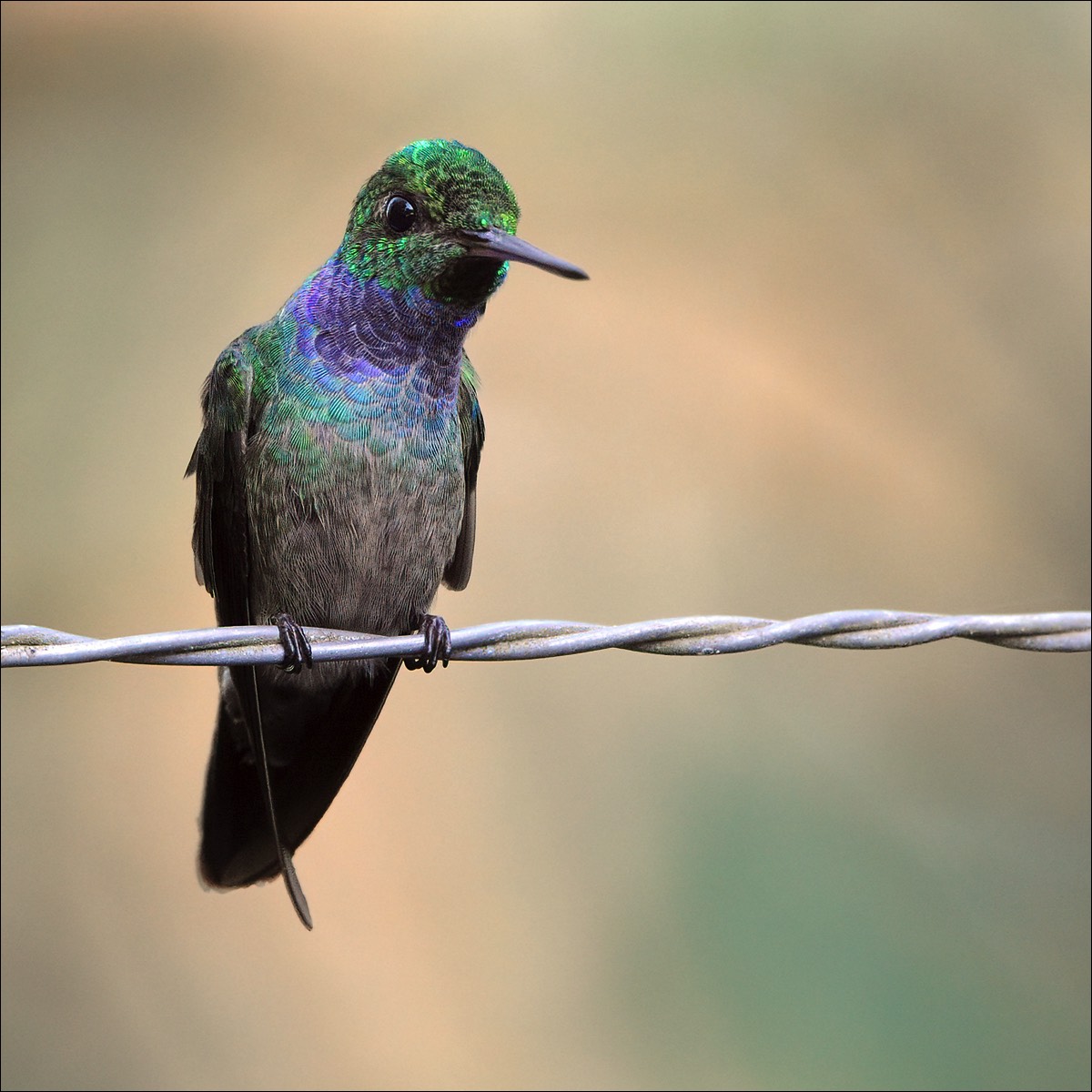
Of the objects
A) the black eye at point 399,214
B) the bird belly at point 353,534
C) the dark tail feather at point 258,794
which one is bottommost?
the dark tail feather at point 258,794

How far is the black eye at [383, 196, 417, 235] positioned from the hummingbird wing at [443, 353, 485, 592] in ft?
1.41

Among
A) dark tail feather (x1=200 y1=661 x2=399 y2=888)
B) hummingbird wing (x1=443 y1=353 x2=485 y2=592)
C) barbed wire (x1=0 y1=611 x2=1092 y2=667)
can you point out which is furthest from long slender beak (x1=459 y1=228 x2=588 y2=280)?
dark tail feather (x1=200 y1=661 x2=399 y2=888)

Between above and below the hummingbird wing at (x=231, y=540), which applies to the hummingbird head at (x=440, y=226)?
above

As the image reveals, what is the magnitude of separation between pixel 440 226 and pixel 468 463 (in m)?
0.79

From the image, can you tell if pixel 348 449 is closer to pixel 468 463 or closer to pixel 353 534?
pixel 353 534

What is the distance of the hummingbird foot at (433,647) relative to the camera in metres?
2.89

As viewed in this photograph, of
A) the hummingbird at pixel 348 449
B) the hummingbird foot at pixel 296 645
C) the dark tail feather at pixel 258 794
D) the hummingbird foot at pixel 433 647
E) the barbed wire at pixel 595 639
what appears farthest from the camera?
the dark tail feather at pixel 258 794

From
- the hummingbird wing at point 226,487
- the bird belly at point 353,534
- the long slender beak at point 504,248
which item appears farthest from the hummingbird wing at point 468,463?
the hummingbird wing at point 226,487

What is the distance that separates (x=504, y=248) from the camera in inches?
112

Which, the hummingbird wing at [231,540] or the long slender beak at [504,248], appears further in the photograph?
the hummingbird wing at [231,540]

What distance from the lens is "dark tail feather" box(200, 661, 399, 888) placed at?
342 centimetres

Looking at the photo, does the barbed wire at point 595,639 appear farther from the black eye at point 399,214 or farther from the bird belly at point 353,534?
the black eye at point 399,214

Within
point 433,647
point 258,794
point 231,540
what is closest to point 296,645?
point 433,647

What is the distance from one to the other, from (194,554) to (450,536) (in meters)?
0.73
